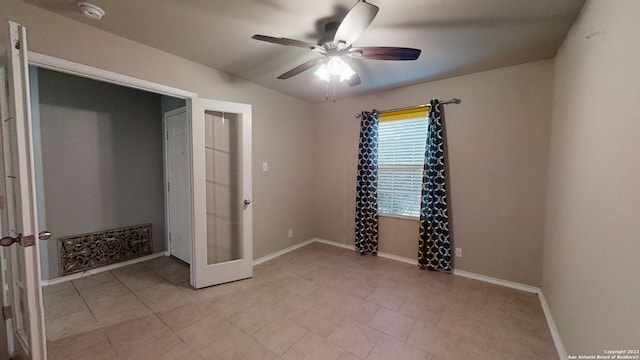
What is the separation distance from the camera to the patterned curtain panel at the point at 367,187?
3430 millimetres

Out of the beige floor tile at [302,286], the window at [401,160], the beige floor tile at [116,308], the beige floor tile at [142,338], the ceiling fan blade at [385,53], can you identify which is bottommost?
the beige floor tile at [302,286]

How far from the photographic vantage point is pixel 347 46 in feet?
5.55

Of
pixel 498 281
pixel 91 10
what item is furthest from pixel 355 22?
pixel 498 281

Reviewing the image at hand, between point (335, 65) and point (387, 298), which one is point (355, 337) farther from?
point (335, 65)

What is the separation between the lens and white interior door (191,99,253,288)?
2.50m

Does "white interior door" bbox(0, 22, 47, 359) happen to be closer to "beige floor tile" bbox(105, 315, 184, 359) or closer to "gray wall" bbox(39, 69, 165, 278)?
"beige floor tile" bbox(105, 315, 184, 359)

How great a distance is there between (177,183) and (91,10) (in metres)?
2.14

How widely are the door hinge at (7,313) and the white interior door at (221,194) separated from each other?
3.88 ft

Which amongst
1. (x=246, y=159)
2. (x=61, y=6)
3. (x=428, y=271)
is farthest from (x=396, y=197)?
(x=61, y=6)

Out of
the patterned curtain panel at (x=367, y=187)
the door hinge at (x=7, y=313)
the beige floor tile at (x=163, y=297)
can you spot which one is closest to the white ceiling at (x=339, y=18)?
the patterned curtain panel at (x=367, y=187)

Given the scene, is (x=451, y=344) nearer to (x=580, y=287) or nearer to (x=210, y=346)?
(x=580, y=287)

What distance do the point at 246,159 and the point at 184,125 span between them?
112 cm

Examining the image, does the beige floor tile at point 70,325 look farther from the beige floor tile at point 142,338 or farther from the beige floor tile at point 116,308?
the beige floor tile at point 142,338

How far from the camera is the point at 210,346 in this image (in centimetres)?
171
